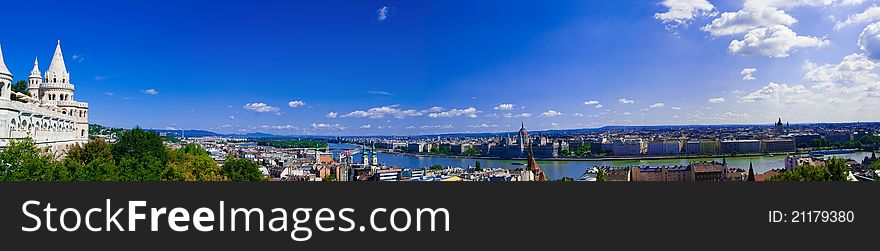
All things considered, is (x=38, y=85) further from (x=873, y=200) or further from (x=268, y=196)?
(x=873, y=200)

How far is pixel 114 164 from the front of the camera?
10406 millimetres

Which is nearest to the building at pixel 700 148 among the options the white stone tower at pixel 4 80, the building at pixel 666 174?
the building at pixel 666 174

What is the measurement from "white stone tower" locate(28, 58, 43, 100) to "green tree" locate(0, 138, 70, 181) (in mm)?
5859

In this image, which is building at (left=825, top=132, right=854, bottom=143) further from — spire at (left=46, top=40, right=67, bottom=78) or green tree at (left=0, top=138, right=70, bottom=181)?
green tree at (left=0, top=138, right=70, bottom=181)

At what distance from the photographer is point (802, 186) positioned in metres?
4.73

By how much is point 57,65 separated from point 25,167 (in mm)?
6918

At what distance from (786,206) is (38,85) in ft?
44.7

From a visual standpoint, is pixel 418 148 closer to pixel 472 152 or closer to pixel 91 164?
pixel 472 152

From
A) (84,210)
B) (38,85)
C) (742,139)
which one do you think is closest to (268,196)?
(84,210)

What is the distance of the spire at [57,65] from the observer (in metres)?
12.9

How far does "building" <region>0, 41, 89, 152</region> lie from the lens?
8859mm

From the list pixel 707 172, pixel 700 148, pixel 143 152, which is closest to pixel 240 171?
pixel 143 152

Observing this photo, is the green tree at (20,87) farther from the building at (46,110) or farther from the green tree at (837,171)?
the green tree at (837,171)

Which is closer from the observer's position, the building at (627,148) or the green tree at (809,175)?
the green tree at (809,175)
